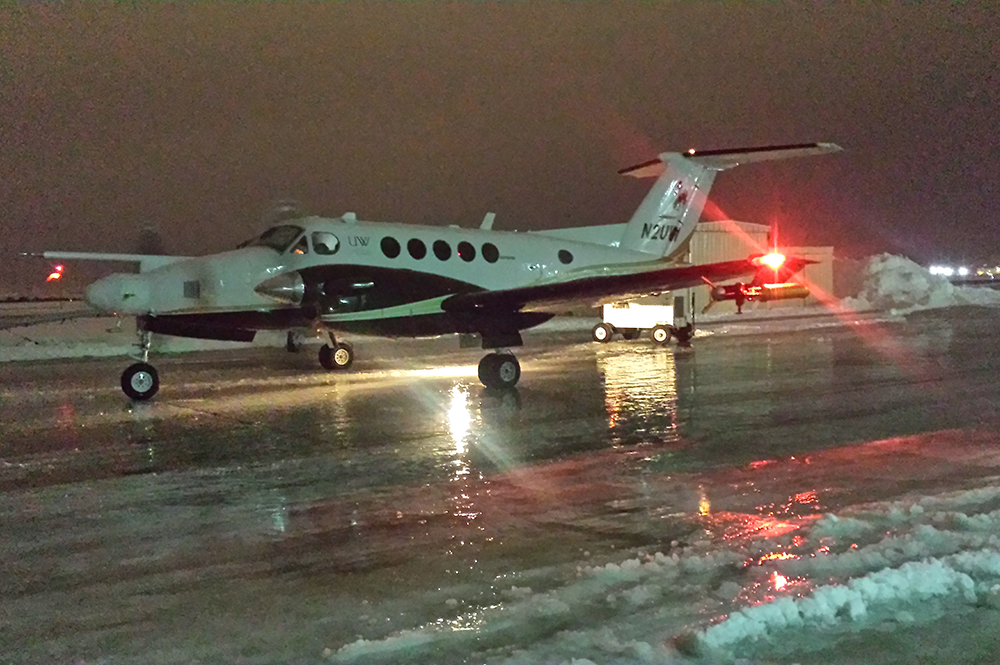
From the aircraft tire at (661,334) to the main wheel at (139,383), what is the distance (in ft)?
46.7

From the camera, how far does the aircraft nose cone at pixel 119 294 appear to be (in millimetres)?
11703

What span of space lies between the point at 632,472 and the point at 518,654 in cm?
387

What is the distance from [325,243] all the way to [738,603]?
10353 mm

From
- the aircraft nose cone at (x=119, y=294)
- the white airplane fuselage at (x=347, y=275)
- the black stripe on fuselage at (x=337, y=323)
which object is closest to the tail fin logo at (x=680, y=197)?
the white airplane fuselage at (x=347, y=275)

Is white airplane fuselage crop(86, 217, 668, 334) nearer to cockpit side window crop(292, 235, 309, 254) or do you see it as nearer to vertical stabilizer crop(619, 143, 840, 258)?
cockpit side window crop(292, 235, 309, 254)

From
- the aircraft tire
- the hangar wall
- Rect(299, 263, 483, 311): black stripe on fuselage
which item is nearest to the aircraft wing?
Rect(299, 263, 483, 311): black stripe on fuselage

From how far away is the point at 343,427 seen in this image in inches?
392

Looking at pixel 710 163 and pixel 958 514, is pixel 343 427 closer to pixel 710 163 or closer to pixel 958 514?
pixel 958 514

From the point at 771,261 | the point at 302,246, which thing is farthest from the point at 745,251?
the point at 302,246

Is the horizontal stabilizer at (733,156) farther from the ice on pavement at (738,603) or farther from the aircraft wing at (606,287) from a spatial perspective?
the ice on pavement at (738,603)

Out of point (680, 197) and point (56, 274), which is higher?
point (680, 197)

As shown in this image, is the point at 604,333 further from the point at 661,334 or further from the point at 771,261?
the point at 771,261

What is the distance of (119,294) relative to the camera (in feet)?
38.7

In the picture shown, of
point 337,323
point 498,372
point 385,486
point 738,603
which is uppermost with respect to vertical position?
point 337,323
